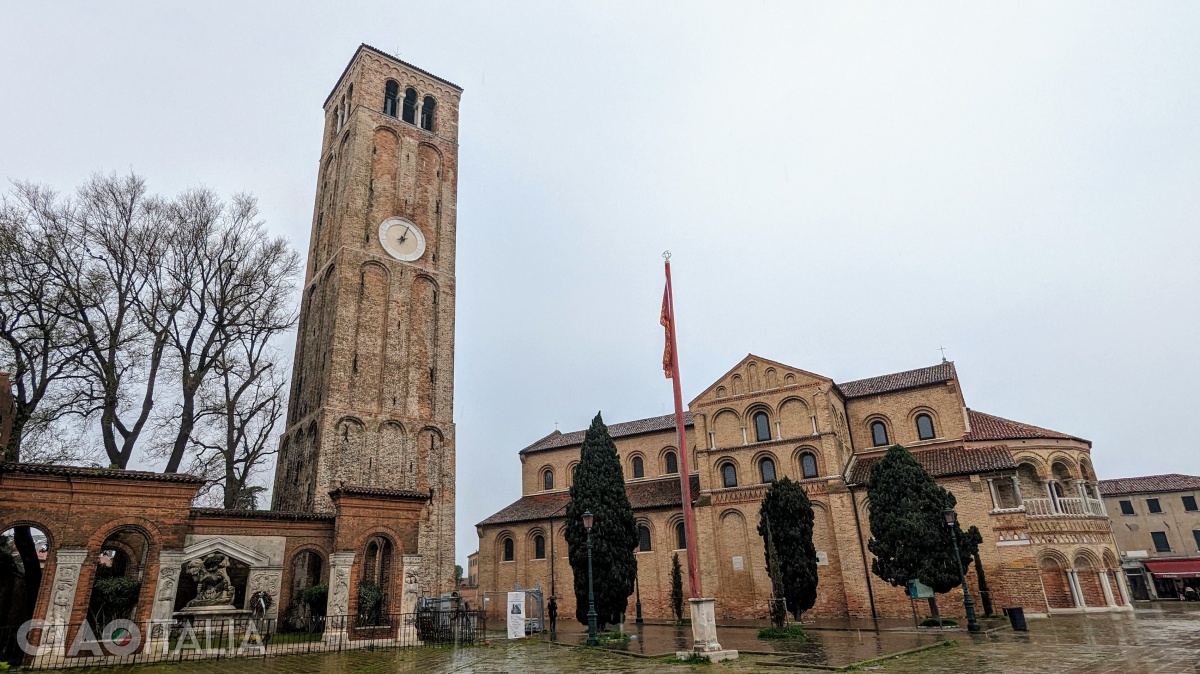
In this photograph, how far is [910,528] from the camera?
71.7 ft

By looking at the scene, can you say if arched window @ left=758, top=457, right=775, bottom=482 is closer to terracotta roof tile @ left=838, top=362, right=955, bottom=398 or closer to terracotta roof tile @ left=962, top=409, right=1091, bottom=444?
terracotta roof tile @ left=838, top=362, right=955, bottom=398

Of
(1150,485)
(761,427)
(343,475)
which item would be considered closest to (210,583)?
(343,475)

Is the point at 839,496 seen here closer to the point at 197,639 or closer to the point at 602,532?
the point at 602,532

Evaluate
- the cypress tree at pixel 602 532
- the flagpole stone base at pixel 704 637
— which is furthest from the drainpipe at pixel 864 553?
the flagpole stone base at pixel 704 637

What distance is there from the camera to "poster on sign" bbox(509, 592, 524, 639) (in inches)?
861

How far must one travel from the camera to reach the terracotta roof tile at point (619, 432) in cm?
3789

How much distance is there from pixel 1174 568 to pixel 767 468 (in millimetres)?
28019

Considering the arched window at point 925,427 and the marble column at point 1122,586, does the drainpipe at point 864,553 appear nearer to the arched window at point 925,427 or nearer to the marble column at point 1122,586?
the arched window at point 925,427

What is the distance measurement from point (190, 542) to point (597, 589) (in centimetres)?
1295

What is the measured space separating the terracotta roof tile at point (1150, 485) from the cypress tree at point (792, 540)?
106 ft

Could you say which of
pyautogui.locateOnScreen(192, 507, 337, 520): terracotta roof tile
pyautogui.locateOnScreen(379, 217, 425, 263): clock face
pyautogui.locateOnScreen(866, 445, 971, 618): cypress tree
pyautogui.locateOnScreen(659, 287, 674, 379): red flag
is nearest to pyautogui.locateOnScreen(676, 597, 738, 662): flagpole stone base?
pyautogui.locateOnScreen(659, 287, 674, 379): red flag

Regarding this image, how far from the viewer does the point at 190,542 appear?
18.2 metres

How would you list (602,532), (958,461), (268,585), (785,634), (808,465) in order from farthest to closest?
(808,465), (958,461), (602,532), (268,585), (785,634)

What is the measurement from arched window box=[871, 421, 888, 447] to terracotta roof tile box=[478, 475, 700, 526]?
9.32 m
